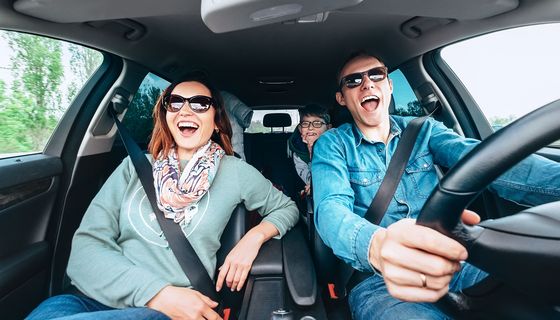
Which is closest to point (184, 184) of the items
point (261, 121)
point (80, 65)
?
point (80, 65)

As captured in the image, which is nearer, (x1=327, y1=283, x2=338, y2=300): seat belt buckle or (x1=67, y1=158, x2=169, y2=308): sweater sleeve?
(x1=67, y1=158, x2=169, y2=308): sweater sleeve

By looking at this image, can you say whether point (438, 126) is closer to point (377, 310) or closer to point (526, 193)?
point (526, 193)

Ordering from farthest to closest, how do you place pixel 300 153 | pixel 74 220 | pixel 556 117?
pixel 300 153 → pixel 74 220 → pixel 556 117

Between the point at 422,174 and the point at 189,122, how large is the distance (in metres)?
1.19

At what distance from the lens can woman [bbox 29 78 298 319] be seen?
1.14m

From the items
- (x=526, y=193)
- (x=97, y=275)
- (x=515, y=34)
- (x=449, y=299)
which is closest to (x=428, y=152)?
(x=526, y=193)

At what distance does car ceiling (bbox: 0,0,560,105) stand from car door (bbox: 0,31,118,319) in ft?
0.46

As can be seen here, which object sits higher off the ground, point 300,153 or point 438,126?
point 438,126

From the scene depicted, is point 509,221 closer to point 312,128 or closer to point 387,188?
point 387,188

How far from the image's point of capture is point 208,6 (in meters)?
0.96

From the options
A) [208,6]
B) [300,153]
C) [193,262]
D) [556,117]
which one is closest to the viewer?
[556,117]

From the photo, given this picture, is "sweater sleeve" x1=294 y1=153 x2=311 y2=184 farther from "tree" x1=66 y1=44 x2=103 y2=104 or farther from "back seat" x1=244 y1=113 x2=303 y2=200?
"tree" x1=66 y1=44 x2=103 y2=104

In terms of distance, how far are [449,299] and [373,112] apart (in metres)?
0.99

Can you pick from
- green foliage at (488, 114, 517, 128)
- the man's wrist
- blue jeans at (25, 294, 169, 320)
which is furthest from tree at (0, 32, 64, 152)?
green foliage at (488, 114, 517, 128)
